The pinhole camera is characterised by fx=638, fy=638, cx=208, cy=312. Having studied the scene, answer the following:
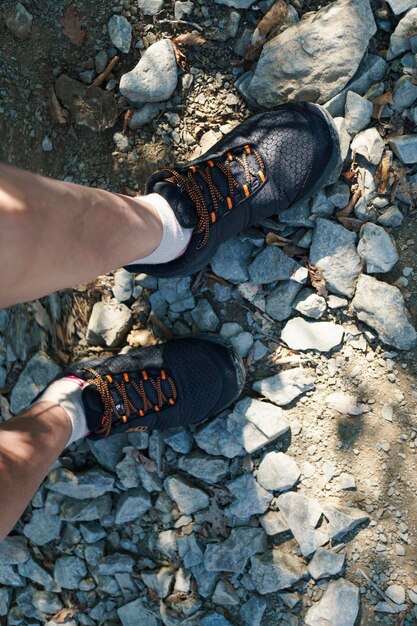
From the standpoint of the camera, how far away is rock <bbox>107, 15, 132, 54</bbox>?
Result: 8.88 ft

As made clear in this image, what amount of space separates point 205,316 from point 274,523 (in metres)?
0.91

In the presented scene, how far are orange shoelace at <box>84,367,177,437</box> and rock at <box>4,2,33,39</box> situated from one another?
4.85ft

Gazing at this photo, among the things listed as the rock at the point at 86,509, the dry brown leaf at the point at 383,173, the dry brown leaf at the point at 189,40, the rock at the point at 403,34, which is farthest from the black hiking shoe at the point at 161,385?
the rock at the point at 403,34

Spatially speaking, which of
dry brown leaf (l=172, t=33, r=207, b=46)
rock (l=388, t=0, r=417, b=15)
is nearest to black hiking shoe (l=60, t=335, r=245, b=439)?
dry brown leaf (l=172, t=33, r=207, b=46)

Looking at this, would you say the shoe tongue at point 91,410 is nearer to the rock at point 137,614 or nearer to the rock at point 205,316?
the rock at point 205,316

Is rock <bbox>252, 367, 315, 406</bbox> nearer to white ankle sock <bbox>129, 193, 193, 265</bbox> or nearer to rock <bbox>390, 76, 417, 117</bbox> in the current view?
→ white ankle sock <bbox>129, 193, 193, 265</bbox>

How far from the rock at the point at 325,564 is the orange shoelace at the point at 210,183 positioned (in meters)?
1.33

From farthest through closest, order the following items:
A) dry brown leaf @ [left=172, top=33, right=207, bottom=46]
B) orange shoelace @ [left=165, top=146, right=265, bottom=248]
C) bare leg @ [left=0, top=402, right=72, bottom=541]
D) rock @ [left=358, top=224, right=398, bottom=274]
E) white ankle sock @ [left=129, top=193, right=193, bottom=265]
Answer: dry brown leaf @ [left=172, top=33, right=207, bottom=46] → rock @ [left=358, top=224, right=398, bottom=274] → orange shoelace @ [left=165, top=146, right=265, bottom=248] → white ankle sock @ [left=129, top=193, right=193, bottom=265] → bare leg @ [left=0, top=402, right=72, bottom=541]

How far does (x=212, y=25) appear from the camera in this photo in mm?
2695

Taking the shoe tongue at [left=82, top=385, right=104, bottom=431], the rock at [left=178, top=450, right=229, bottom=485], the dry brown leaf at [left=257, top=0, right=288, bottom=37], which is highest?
the dry brown leaf at [left=257, top=0, right=288, bottom=37]

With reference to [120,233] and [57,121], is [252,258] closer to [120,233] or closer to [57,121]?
[120,233]

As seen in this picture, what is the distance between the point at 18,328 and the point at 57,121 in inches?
36.7

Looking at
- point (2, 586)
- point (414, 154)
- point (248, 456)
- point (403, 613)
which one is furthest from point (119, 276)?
point (403, 613)

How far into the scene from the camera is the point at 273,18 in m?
2.65
